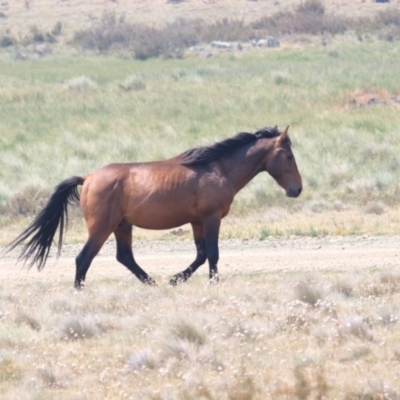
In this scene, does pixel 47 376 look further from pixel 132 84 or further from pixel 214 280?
pixel 132 84

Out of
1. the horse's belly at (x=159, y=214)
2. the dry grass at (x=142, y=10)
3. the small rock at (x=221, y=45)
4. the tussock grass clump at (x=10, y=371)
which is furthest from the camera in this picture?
the dry grass at (x=142, y=10)

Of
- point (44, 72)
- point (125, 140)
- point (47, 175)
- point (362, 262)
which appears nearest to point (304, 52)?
point (44, 72)

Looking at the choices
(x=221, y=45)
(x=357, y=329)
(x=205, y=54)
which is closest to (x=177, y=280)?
(x=357, y=329)

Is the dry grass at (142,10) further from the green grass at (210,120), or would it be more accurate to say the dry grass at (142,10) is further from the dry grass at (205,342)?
the dry grass at (205,342)

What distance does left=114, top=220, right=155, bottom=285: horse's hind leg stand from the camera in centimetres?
1027

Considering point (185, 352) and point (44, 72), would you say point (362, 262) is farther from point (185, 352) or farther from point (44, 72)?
point (44, 72)

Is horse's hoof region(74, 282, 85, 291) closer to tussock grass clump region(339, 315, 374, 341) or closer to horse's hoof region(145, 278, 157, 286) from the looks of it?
horse's hoof region(145, 278, 157, 286)

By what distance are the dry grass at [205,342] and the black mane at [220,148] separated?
1.40 m

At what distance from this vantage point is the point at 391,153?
64.0 feet

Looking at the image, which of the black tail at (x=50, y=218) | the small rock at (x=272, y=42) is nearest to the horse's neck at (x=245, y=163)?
the black tail at (x=50, y=218)

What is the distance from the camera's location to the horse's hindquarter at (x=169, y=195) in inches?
395

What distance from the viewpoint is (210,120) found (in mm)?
24719

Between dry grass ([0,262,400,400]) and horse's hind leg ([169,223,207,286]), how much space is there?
368 mm

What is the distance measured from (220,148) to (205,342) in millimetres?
3338
